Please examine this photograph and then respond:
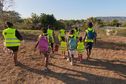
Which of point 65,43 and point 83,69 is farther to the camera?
point 65,43

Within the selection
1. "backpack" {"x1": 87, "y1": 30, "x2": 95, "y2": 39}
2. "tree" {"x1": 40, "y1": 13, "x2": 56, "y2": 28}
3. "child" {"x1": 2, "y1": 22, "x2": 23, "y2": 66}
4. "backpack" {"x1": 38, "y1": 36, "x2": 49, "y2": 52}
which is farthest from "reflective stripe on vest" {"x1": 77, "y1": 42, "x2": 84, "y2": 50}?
"tree" {"x1": 40, "y1": 13, "x2": 56, "y2": 28}

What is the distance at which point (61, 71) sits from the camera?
12.0 metres

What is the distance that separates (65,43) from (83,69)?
1873 millimetres

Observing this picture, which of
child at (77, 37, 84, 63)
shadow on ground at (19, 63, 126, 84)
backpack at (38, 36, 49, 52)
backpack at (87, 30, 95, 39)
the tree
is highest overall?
the tree

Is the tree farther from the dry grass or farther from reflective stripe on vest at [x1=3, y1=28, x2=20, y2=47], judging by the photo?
reflective stripe on vest at [x1=3, y1=28, x2=20, y2=47]

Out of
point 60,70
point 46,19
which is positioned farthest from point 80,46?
point 46,19

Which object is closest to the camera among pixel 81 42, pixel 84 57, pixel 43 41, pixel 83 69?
pixel 43 41

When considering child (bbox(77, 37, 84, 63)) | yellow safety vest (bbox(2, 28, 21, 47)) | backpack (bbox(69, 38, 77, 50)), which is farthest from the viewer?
child (bbox(77, 37, 84, 63))

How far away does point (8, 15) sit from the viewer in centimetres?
2881

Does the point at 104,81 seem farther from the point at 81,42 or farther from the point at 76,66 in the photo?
the point at 81,42

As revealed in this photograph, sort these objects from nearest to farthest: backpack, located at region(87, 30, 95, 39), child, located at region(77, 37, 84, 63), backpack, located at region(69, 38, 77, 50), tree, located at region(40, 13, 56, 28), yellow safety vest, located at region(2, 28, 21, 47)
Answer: yellow safety vest, located at region(2, 28, 21, 47)
backpack, located at region(69, 38, 77, 50)
backpack, located at region(87, 30, 95, 39)
child, located at region(77, 37, 84, 63)
tree, located at region(40, 13, 56, 28)

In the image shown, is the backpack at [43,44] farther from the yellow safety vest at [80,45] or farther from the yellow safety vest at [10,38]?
the yellow safety vest at [80,45]

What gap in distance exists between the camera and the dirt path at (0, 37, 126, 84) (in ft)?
36.5

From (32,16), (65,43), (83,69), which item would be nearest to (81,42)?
(65,43)
